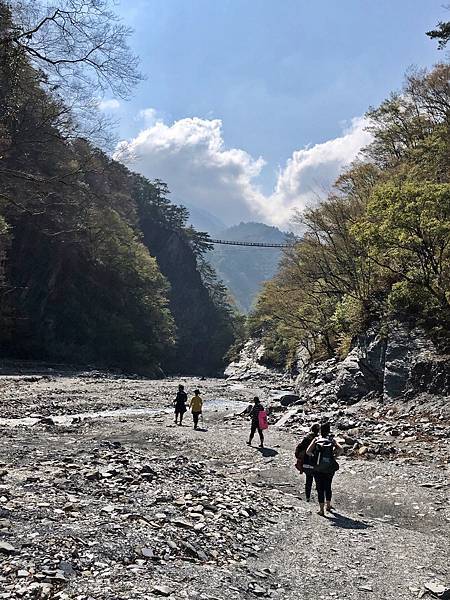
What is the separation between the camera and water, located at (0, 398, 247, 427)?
793 inches

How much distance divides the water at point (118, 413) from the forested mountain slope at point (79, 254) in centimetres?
791

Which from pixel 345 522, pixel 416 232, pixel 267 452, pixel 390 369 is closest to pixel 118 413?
pixel 267 452

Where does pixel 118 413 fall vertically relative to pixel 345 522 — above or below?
below

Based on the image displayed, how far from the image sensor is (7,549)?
248 inches

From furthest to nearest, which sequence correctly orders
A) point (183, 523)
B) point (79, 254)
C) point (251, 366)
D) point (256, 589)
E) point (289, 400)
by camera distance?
point (251, 366), point (79, 254), point (289, 400), point (183, 523), point (256, 589)

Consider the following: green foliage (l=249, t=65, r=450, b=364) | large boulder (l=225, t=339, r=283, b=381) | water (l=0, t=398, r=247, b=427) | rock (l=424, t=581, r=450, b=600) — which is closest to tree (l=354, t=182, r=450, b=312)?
green foliage (l=249, t=65, r=450, b=364)

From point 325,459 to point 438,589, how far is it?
373 cm

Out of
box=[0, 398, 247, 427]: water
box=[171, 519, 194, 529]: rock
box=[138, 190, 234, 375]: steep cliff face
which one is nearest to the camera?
box=[171, 519, 194, 529]: rock

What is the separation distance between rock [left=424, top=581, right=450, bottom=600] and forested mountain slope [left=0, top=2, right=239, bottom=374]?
11038 mm

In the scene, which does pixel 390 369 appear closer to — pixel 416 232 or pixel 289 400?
pixel 416 232

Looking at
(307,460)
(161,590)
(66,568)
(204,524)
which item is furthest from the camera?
(307,460)

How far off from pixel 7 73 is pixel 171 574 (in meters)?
10.9

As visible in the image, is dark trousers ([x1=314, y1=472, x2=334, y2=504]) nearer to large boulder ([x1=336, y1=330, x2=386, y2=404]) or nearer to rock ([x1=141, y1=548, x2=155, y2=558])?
rock ([x1=141, y1=548, x2=155, y2=558])

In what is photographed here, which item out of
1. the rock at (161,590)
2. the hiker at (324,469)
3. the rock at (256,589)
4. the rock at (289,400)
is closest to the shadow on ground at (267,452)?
the hiker at (324,469)
